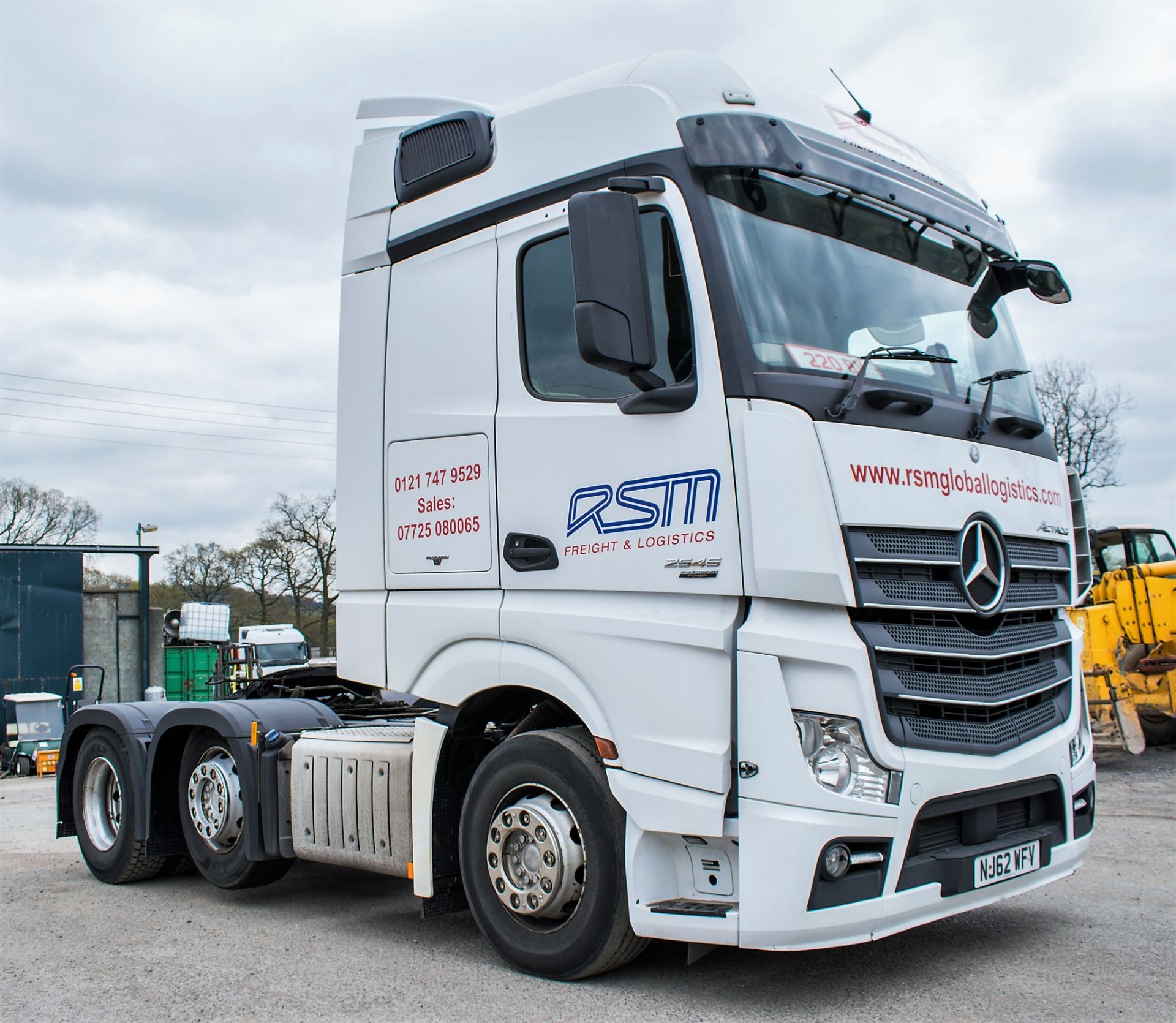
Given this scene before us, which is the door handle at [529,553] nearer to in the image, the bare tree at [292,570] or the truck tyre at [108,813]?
the truck tyre at [108,813]


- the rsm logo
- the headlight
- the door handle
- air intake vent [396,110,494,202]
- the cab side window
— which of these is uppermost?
air intake vent [396,110,494,202]

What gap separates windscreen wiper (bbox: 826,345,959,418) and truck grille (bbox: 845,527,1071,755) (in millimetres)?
442

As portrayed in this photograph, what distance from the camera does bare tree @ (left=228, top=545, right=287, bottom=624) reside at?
2089 inches

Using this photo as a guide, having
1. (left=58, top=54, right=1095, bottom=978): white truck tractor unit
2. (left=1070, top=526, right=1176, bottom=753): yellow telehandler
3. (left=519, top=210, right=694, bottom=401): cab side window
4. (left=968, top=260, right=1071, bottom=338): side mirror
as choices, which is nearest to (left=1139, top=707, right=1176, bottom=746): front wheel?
(left=1070, top=526, right=1176, bottom=753): yellow telehandler

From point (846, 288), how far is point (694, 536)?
119 centimetres

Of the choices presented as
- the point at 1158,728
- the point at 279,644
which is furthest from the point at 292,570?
the point at 1158,728

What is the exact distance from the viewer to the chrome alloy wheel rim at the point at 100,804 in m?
7.23

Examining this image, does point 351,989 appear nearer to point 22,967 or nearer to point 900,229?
point 22,967

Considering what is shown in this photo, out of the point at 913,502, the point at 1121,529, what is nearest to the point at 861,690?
the point at 913,502

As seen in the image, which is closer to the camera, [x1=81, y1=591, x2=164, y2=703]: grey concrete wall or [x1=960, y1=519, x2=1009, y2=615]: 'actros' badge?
[x1=960, y1=519, x2=1009, y2=615]: 'actros' badge

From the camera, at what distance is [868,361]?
13.9ft

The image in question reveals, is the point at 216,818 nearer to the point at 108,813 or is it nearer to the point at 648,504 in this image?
the point at 108,813

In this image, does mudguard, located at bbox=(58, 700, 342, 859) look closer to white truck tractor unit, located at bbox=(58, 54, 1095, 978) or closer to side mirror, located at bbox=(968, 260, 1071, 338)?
white truck tractor unit, located at bbox=(58, 54, 1095, 978)

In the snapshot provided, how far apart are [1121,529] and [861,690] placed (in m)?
11.5
